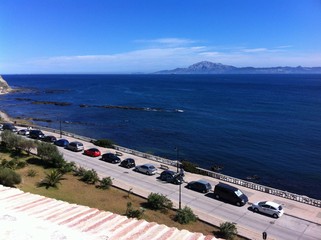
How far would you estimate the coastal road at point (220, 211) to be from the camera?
22970mm

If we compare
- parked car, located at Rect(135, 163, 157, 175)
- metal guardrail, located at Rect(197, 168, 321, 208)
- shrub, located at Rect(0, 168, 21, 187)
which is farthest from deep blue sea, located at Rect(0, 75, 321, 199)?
shrub, located at Rect(0, 168, 21, 187)

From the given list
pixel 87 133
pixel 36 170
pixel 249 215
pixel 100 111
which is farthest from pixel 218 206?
pixel 100 111

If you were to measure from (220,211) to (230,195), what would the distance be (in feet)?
7.69

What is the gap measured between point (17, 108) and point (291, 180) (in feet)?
302

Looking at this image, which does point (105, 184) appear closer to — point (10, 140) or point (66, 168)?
point (66, 168)

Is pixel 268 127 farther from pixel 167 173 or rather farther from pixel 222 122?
pixel 167 173

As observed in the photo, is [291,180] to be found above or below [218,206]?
below

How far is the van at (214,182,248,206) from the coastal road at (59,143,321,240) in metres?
0.54

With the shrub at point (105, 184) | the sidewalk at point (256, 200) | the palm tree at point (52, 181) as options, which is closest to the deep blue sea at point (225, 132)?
the sidewalk at point (256, 200)

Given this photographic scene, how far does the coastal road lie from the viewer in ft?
75.4

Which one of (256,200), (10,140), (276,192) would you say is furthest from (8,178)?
(276,192)

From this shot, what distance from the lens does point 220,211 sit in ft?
85.4

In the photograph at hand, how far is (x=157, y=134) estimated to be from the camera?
218 ft

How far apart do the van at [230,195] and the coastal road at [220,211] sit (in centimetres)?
54
